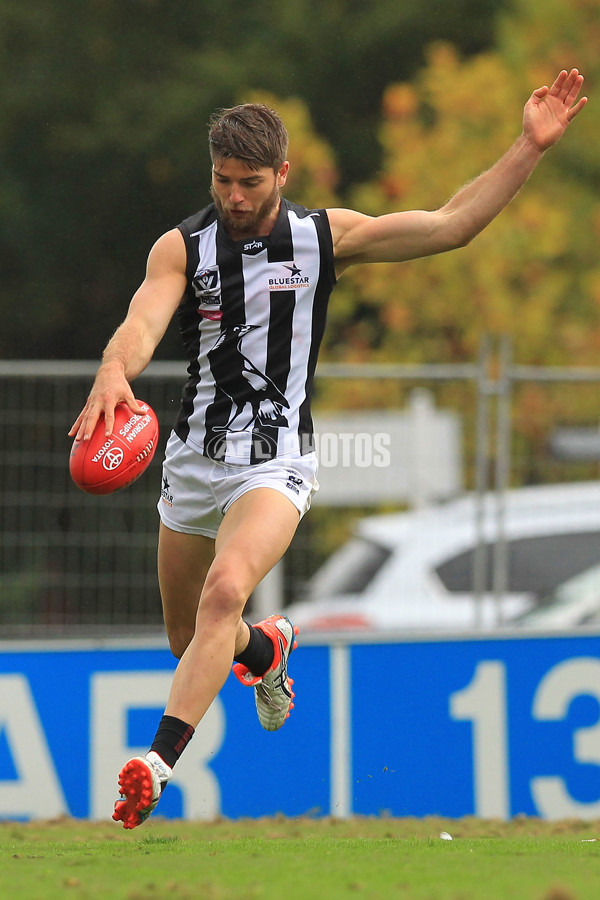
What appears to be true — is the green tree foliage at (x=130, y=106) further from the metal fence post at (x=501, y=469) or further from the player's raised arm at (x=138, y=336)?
the player's raised arm at (x=138, y=336)

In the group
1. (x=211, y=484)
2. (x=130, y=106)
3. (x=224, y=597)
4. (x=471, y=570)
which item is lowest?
(x=224, y=597)

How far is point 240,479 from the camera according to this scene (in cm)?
568

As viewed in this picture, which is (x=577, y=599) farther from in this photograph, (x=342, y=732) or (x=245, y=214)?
(x=245, y=214)

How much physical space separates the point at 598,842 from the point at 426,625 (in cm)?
365

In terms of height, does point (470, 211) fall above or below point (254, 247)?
above

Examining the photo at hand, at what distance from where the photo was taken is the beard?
562 centimetres

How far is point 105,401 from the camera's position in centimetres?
503

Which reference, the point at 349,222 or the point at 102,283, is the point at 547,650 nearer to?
the point at 349,222

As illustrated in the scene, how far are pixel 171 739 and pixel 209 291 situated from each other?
177cm

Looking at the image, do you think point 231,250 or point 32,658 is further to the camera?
point 32,658

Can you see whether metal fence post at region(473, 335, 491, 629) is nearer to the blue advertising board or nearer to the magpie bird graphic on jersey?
the blue advertising board

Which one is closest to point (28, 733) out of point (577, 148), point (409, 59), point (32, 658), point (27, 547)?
point (32, 658)

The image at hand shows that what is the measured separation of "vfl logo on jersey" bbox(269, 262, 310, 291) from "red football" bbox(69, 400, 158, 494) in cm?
90

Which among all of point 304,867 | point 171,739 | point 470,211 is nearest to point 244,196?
point 470,211
